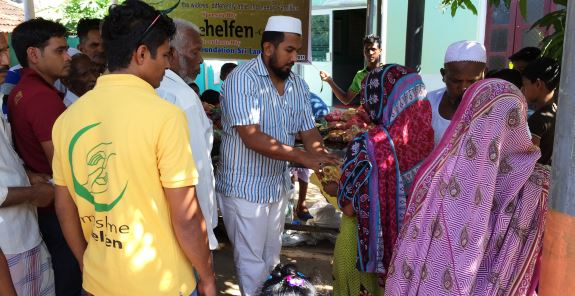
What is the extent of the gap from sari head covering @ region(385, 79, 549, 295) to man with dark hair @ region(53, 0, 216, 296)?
2.90 feet

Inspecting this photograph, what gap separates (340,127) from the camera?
418cm

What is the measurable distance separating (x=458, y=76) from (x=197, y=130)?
168 centimetres

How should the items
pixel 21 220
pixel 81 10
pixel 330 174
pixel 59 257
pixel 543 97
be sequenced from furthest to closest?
pixel 81 10 → pixel 543 97 → pixel 330 174 → pixel 59 257 → pixel 21 220

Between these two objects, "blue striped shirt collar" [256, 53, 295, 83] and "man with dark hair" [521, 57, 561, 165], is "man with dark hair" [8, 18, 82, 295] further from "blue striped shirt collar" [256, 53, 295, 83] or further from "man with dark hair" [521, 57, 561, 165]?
"man with dark hair" [521, 57, 561, 165]

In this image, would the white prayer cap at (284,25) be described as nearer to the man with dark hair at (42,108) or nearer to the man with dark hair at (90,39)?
the man with dark hair at (42,108)

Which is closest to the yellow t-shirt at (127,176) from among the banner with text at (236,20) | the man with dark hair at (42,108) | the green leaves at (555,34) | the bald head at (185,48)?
the man with dark hair at (42,108)

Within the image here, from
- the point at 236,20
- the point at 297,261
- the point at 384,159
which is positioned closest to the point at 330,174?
the point at 384,159

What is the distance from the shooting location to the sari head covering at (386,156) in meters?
2.15

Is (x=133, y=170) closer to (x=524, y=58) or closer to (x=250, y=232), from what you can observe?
(x=250, y=232)

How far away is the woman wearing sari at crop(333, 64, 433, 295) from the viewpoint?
2148mm

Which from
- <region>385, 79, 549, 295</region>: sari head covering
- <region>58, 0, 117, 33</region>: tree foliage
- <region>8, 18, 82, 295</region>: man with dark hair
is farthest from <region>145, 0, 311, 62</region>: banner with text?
<region>58, 0, 117, 33</region>: tree foliage

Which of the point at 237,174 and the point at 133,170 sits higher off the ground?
the point at 133,170

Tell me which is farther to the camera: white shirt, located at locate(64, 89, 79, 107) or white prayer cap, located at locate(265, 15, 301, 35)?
white shirt, located at locate(64, 89, 79, 107)

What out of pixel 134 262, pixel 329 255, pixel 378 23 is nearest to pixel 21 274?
pixel 134 262
